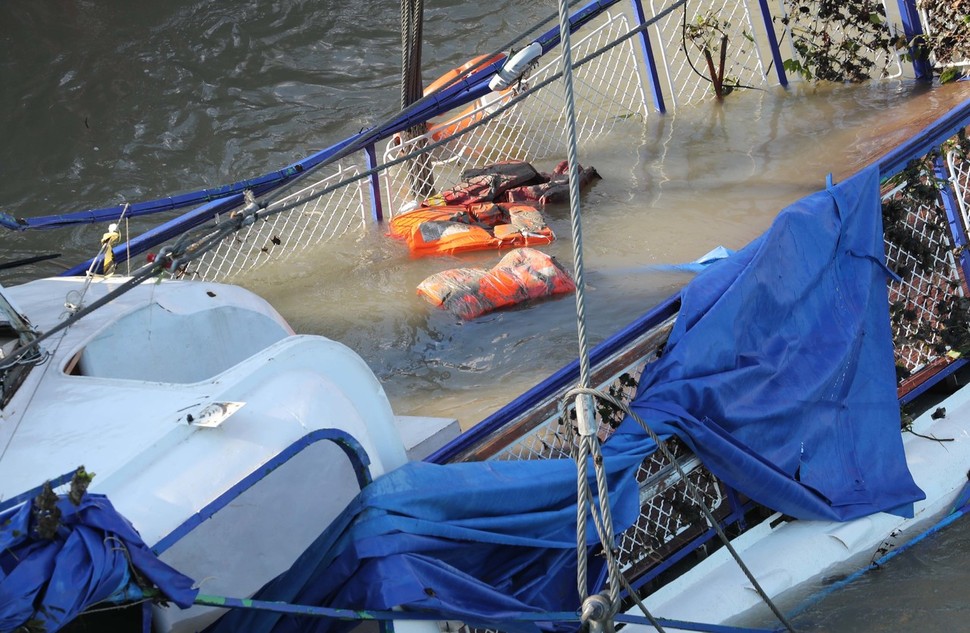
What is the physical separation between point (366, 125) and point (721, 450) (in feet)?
23.4

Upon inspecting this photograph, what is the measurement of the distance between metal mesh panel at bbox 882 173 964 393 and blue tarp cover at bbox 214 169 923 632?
11.1 inches

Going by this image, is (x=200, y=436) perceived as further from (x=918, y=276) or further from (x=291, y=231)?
(x=291, y=231)

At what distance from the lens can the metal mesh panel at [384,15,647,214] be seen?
26.9 feet

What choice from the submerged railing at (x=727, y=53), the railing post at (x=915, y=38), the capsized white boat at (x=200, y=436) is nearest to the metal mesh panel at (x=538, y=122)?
the submerged railing at (x=727, y=53)

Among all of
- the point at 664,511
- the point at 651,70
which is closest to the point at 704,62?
the point at 651,70

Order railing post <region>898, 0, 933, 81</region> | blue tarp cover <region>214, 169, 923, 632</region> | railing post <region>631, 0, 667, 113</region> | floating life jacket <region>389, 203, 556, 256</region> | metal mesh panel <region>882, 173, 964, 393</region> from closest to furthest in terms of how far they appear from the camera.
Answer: blue tarp cover <region>214, 169, 923, 632</region>, metal mesh panel <region>882, 173, 964, 393</region>, floating life jacket <region>389, 203, 556, 256</region>, railing post <region>898, 0, 933, 81</region>, railing post <region>631, 0, 667, 113</region>

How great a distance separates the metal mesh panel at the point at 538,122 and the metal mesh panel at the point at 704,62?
0.42m

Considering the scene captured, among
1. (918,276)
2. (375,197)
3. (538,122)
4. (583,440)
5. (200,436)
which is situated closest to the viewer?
(200,436)

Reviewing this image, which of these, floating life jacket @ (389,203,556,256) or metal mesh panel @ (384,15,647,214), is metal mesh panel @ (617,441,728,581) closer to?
floating life jacket @ (389,203,556,256)

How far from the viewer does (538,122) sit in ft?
29.7

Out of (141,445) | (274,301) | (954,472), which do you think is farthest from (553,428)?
(274,301)

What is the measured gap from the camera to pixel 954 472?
4516mm

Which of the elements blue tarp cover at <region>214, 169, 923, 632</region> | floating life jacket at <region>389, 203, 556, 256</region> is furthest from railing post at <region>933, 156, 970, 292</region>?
floating life jacket at <region>389, 203, 556, 256</region>

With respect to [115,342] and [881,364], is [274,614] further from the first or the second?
[881,364]
